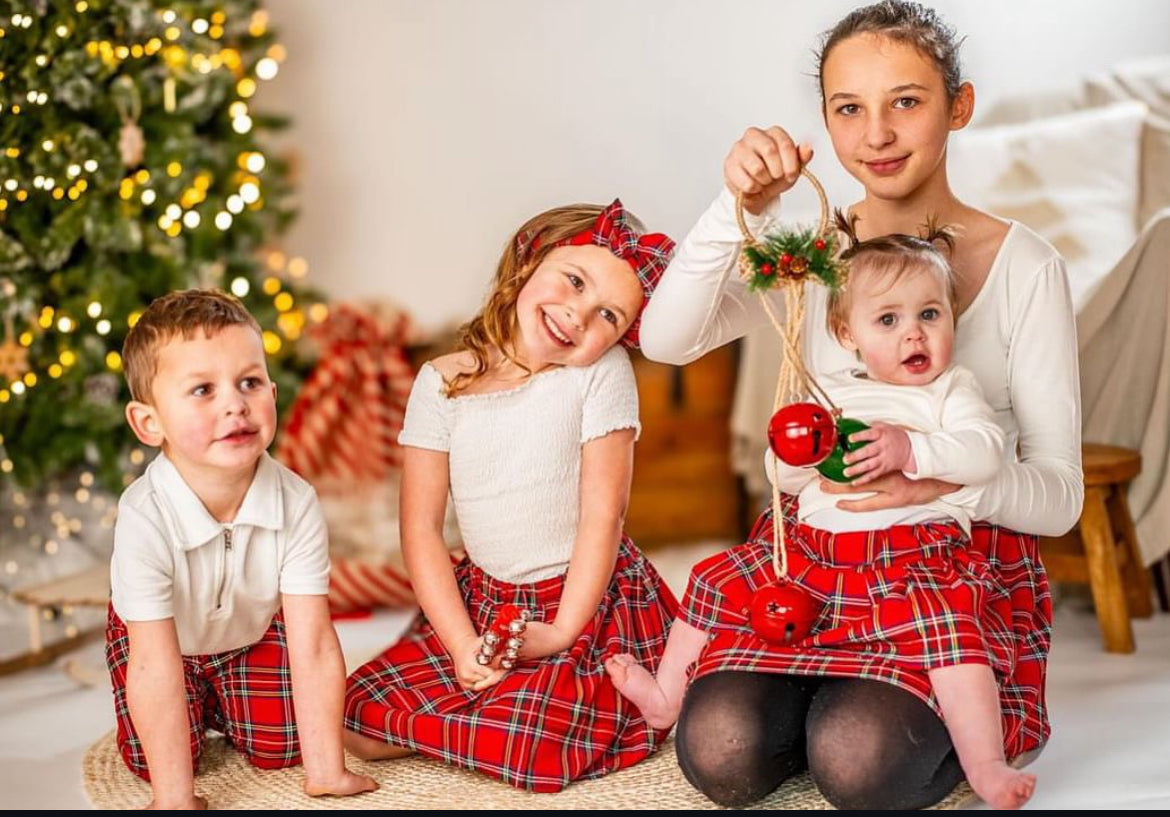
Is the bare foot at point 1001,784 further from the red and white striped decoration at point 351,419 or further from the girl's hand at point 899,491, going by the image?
the red and white striped decoration at point 351,419

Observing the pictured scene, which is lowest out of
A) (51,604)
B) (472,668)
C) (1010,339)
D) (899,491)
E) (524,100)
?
(51,604)

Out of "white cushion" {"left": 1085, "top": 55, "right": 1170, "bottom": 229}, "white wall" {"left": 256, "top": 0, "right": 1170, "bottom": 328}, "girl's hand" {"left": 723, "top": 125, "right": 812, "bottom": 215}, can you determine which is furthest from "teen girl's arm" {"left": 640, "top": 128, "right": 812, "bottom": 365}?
"white wall" {"left": 256, "top": 0, "right": 1170, "bottom": 328}

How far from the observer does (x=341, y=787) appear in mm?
1668

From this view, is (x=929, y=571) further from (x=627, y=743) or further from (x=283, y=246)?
(x=283, y=246)

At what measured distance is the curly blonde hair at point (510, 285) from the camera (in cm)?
188

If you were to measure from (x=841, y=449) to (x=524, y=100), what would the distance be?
2294 millimetres

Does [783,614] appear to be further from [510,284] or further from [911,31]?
[911,31]

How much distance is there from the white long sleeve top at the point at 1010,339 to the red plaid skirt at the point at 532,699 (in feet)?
1.14

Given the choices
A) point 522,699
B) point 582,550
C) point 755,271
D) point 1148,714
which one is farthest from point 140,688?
point 1148,714

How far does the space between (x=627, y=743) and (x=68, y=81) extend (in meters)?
1.78

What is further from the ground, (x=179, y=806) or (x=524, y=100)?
(x=524, y=100)

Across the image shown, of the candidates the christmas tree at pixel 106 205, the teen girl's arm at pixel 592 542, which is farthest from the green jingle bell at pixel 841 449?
the christmas tree at pixel 106 205

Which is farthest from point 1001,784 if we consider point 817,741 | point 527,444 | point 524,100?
point 524,100

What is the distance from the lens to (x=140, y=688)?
5.21 ft
